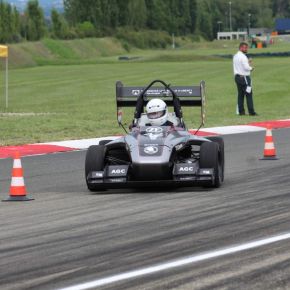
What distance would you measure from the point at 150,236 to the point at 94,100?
28.2 meters

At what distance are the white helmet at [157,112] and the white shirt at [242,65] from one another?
1437cm

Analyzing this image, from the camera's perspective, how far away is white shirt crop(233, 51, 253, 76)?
27.7 meters

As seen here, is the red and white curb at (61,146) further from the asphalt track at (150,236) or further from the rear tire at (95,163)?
the rear tire at (95,163)

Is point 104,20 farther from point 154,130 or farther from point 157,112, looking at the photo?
point 154,130

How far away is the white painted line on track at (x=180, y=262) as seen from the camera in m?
7.38

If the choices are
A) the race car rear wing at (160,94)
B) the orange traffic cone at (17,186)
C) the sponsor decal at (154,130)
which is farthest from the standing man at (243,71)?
the orange traffic cone at (17,186)

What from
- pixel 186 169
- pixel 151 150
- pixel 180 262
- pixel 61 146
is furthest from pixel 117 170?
pixel 61 146

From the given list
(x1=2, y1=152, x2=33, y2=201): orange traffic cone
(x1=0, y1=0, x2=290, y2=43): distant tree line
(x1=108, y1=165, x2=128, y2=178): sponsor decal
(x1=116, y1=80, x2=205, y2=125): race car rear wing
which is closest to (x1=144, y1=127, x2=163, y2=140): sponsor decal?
(x1=108, y1=165, x2=128, y2=178): sponsor decal

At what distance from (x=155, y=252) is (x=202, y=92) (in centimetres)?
648

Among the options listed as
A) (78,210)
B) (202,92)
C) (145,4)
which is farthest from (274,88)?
(145,4)

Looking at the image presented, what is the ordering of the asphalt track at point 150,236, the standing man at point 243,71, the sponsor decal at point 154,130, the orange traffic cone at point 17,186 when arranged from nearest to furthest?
the asphalt track at point 150,236
the orange traffic cone at point 17,186
the sponsor decal at point 154,130
the standing man at point 243,71

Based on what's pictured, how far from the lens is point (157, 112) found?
13539 mm

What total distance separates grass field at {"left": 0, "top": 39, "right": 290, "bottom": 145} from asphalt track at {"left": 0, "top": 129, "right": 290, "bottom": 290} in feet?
29.0

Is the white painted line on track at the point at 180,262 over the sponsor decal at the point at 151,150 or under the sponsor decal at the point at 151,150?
under
